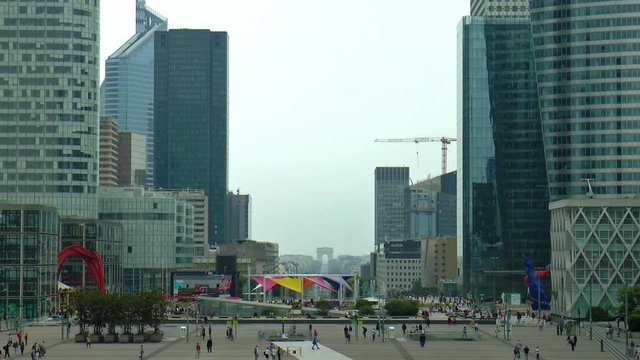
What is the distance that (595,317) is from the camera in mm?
170500

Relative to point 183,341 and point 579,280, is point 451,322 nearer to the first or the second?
point 579,280

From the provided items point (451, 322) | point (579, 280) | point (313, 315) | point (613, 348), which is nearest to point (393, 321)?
point (451, 322)

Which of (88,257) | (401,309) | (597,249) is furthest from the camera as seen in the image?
(597,249)

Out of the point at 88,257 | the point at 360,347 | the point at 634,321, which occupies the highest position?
the point at 88,257

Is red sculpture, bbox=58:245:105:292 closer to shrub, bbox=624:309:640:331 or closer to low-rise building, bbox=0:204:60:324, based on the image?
low-rise building, bbox=0:204:60:324

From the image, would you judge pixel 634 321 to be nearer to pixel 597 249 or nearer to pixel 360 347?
pixel 360 347

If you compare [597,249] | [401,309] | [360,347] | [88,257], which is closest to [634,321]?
[360,347]

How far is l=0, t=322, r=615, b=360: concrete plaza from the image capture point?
4240 inches

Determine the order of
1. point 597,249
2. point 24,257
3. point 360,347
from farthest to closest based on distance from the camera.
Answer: point 597,249 → point 24,257 → point 360,347

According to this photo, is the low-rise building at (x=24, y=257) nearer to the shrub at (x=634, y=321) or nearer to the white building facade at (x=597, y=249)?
the white building facade at (x=597, y=249)

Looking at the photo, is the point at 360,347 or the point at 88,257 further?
the point at 88,257

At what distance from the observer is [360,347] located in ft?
388

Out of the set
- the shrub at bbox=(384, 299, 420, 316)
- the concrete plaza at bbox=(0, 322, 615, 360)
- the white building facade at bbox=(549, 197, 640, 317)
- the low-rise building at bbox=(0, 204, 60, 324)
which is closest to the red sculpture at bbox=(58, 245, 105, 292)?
the low-rise building at bbox=(0, 204, 60, 324)

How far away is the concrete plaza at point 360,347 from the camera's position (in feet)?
353
